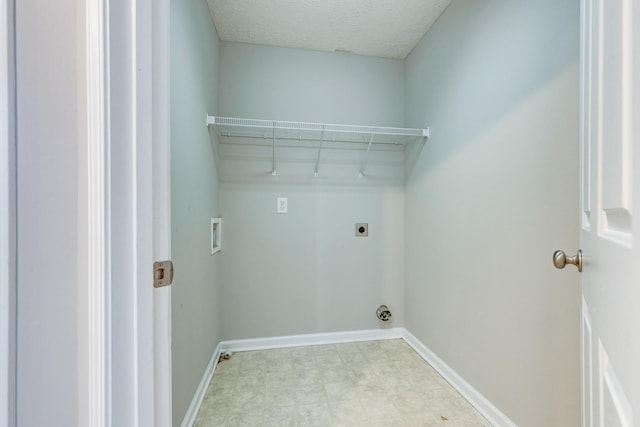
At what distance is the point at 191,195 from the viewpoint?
1348 mm

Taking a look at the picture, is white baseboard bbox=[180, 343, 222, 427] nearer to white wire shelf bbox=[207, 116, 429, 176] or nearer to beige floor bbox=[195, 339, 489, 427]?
beige floor bbox=[195, 339, 489, 427]

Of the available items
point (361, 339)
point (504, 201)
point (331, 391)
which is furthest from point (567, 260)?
point (361, 339)

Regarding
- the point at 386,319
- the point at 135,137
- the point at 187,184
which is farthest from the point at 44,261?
the point at 386,319

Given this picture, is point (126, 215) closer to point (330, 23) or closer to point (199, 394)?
point (199, 394)

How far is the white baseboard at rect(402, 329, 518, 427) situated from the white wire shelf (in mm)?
1448

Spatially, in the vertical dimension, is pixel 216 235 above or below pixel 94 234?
below

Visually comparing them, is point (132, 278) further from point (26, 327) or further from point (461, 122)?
point (461, 122)

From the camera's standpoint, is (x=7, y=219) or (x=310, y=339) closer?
(x=7, y=219)

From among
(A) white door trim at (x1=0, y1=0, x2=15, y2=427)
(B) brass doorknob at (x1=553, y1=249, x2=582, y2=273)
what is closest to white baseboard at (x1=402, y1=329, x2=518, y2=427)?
(B) brass doorknob at (x1=553, y1=249, x2=582, y2=273)

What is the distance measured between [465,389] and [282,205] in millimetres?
1678

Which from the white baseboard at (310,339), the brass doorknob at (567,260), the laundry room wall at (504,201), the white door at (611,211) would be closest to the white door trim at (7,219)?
the white door at (611,211)

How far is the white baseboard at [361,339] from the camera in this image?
4.41 ft

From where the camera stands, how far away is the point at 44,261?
45 centimetres

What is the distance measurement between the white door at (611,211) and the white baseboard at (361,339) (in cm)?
97
